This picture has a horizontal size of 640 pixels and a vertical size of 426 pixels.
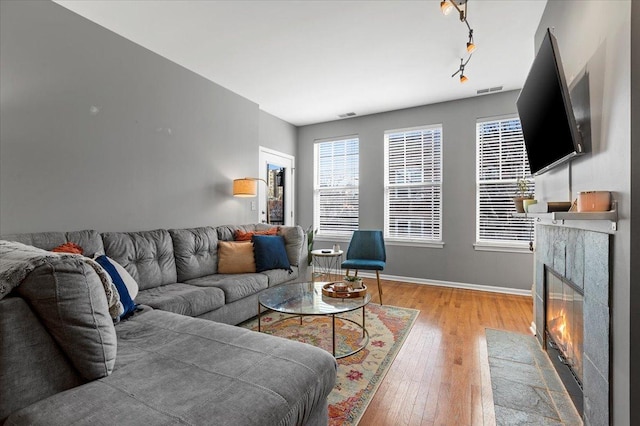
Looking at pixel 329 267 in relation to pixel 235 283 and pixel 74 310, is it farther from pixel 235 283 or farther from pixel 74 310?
pixel 74 310

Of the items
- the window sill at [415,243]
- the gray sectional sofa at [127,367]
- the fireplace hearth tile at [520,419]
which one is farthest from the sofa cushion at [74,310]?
the window sill at [415,243]

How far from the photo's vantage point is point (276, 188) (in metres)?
5.25

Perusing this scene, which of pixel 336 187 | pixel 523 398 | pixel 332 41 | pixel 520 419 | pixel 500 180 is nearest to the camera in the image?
A: pixel 520 419

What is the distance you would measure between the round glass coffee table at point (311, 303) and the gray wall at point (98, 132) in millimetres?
1596

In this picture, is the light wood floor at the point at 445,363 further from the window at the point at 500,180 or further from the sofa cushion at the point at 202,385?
the window at the point at 500,180

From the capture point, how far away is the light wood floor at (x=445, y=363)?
66.8 inches

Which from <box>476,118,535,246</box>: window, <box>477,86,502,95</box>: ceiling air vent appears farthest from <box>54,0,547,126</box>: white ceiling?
<box>476,118,535,246</box>: window

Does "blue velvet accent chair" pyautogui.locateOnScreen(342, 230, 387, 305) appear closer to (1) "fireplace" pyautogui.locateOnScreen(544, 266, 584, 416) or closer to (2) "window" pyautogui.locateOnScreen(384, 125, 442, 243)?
(2) "window" pyautogui.locateOnScreen(384, 125, 442, 243)

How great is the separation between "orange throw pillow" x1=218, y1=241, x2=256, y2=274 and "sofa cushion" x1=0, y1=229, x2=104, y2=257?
3.58ft

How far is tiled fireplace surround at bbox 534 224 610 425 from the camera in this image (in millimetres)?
1340

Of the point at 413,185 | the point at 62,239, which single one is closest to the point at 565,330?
the point at 413,185

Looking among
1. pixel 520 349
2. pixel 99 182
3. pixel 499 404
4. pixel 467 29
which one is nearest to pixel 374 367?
pixel 499 404

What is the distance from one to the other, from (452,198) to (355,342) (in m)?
2.80

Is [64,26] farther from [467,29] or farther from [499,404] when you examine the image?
[499,404]
